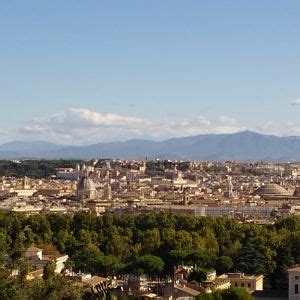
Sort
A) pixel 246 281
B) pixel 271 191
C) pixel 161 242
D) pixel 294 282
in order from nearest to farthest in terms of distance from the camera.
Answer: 1. pixel 294 282
2. pixel 246 281
3. pixel 161 242
4. pixel 271 191

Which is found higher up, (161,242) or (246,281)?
(161,242)

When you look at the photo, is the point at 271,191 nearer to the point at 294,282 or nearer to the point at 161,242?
the point at 161,242

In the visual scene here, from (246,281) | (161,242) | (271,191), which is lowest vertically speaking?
(246,281)

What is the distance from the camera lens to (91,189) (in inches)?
3625

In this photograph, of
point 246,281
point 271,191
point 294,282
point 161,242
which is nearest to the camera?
point 294,282

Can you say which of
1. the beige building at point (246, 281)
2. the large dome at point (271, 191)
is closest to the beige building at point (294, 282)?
the beige building at point (246, 281)

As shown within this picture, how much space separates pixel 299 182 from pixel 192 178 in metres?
14.1

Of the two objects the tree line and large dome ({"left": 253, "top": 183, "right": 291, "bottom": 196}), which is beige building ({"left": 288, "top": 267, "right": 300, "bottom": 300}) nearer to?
the tree line

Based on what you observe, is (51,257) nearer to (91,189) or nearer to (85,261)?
(85,261)

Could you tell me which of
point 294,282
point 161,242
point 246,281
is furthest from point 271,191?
point 294,282

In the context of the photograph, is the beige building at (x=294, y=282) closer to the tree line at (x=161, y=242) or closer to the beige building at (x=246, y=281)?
the beige building at (x=246, y=281)

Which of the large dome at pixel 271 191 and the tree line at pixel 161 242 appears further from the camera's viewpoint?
the large dome at pixel 271 191

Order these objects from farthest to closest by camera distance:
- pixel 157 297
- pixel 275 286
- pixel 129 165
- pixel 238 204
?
1. pixel 129 165
2. pixel 238 204
3. pixel 275 286
4. pixel 157 297

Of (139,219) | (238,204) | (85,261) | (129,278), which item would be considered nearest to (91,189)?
(238,204)
